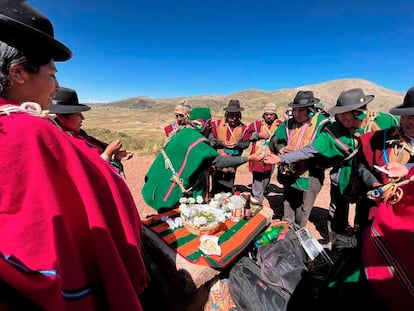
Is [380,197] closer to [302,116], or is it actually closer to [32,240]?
[32,240]

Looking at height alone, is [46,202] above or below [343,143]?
above

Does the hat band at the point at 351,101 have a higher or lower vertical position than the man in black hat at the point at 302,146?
higher

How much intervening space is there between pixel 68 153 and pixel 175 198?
2.20 m

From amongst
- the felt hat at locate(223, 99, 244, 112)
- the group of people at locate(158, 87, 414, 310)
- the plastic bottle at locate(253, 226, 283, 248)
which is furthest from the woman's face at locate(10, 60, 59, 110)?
the felt hat at locate(223, 99, 244, 112)

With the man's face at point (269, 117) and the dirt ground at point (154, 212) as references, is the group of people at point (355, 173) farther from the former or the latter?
the dirt ground at point (154, 212)

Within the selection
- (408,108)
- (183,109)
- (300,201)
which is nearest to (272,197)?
(300,201)

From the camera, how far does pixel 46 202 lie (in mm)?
834

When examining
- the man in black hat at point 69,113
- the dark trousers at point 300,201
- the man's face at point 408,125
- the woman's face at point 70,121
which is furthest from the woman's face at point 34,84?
the dark trousers at point 300,201

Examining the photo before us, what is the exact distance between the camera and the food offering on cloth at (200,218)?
8.46ft

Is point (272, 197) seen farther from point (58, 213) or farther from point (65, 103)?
point (58, 213)

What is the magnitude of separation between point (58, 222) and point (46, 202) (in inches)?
3.6

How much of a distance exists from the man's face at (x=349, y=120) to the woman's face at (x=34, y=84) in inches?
131

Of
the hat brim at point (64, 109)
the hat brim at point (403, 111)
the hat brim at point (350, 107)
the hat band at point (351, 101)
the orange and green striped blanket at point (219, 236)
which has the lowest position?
the orange and green striped blanket at point (219, 236)

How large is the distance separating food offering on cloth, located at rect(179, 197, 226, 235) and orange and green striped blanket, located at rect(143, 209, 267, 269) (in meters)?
0.09
